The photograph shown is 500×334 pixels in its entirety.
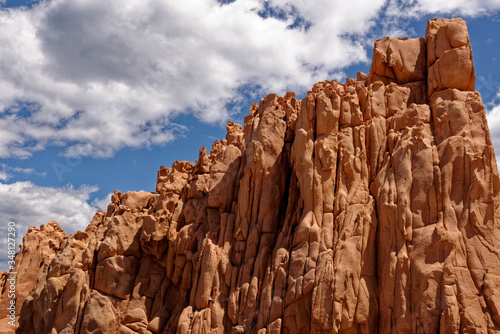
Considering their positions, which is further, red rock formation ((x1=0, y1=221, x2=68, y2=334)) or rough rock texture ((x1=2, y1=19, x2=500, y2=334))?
red rock formation ((x1=0, y1=221, x2=68, y2=334))

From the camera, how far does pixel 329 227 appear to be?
77.1 feet

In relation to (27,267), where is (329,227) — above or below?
below

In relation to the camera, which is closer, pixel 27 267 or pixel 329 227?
pixel 329 227

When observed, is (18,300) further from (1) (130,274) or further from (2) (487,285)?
(2) (487,285)

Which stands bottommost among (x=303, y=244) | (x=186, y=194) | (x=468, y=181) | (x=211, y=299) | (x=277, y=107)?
(x=211, y=299)

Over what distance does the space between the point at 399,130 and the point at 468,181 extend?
4512 millimetres

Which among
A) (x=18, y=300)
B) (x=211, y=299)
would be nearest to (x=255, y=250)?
(x=211, y=299)

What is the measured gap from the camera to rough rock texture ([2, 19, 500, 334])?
20.7 m

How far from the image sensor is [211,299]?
85.8 ft

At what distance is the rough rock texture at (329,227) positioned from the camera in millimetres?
20688

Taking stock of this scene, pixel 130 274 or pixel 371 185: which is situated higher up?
pixel 371 185

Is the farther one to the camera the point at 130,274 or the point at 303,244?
the point at 130,274

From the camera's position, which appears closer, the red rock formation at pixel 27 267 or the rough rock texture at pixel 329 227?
the rough rock texture at pixel 329 227

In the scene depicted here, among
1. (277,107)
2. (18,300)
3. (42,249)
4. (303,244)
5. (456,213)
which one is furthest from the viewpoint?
(42,249)
